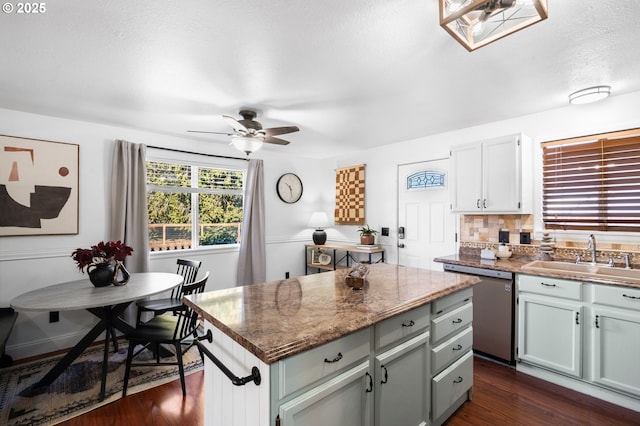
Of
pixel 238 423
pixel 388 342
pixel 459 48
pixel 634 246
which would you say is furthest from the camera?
pixel 634 246

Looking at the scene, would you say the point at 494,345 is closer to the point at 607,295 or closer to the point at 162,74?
the point at 607,295

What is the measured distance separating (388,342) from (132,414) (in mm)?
1977

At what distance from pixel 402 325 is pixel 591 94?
104 inches

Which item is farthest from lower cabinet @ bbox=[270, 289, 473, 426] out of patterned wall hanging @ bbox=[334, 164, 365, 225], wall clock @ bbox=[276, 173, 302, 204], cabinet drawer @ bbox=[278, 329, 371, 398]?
wall clock @ bbox=[276, 173, 302, 204]

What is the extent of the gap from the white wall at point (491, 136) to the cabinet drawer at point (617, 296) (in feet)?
2.54

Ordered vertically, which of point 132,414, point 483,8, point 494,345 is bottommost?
point 132,414

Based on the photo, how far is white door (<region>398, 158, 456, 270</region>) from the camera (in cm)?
388

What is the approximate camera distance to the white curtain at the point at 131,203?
3.45 m

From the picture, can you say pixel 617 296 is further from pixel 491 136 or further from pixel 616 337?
pixel 491 136

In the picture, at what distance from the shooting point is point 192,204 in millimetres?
4230

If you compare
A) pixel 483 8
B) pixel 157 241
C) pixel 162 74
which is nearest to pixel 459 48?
pixel 483 8

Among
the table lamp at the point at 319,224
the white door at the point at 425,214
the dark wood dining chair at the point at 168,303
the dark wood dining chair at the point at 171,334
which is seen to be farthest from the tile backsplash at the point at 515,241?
the dark wood dining chair at the point at 168,303

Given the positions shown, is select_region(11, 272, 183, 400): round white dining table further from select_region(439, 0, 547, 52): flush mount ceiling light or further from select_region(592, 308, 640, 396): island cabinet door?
select_region(592, 308, 640, 396): island cabinet door

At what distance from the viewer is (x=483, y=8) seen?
1.38m
